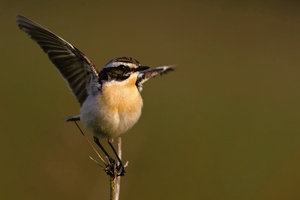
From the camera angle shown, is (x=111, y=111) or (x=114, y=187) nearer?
(x=114, y=187)

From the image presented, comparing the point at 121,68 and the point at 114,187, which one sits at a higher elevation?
the point at 121,68

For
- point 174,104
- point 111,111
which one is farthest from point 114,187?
point 174,104

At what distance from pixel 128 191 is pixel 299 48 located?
927cm

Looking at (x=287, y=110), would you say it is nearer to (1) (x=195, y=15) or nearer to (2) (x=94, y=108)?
(1) (x=195, y=15)

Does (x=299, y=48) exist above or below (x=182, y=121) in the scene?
above

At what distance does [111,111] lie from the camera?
5219 millimetres

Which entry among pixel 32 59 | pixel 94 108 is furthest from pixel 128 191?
pixel 32 59

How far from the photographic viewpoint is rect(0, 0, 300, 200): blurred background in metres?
8.01

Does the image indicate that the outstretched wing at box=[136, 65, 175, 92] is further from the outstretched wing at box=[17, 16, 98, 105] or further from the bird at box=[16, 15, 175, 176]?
the outstretched wing at box=[17, 16, 98, 105]

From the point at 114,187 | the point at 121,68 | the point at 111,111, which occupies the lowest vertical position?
the point at 114,187

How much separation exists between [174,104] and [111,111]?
7.24m

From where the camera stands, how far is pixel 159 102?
12.4 metres

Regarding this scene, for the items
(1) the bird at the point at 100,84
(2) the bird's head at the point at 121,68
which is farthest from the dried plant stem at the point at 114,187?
(2) the bird's head at the point at 121,68

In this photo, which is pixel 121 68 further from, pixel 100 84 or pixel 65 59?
pixel 65 59
